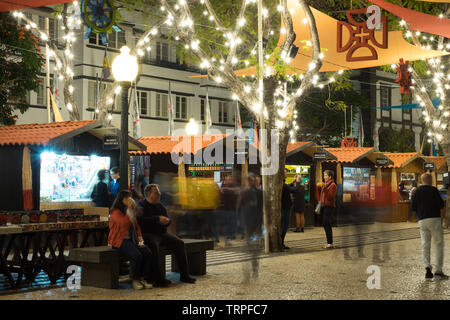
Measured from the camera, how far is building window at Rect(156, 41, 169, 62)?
1615 inches

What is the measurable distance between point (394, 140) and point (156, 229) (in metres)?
47.0

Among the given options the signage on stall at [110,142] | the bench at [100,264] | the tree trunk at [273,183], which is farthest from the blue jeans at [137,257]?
the signage on stall at [110,142]

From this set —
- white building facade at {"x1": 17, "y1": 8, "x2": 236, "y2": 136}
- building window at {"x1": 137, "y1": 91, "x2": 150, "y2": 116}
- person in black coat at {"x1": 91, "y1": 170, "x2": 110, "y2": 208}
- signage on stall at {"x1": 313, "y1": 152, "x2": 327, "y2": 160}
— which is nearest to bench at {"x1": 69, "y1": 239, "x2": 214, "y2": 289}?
person in black coat at {"x1": 91, "y1": 170, "x2": 110, "y2": 208}

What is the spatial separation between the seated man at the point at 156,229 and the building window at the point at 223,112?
3574cm

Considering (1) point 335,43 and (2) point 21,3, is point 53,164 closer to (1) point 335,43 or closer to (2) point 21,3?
(2) point 21,3

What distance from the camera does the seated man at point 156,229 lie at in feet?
33.5

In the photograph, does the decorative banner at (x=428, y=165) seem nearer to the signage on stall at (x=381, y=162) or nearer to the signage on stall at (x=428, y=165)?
the signage on stall at (x=428, y=165)

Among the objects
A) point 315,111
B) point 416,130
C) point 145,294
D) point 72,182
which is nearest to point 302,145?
point 72,182

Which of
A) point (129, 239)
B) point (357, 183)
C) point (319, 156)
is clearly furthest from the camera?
point (357, 183)

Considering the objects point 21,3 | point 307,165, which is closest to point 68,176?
point 21,3

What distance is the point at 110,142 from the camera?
52.5 feet

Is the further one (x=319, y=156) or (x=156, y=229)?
(x=319, y=156)

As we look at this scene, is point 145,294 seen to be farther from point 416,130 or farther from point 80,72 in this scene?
point 416,130

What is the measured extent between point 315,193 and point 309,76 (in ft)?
32.0
